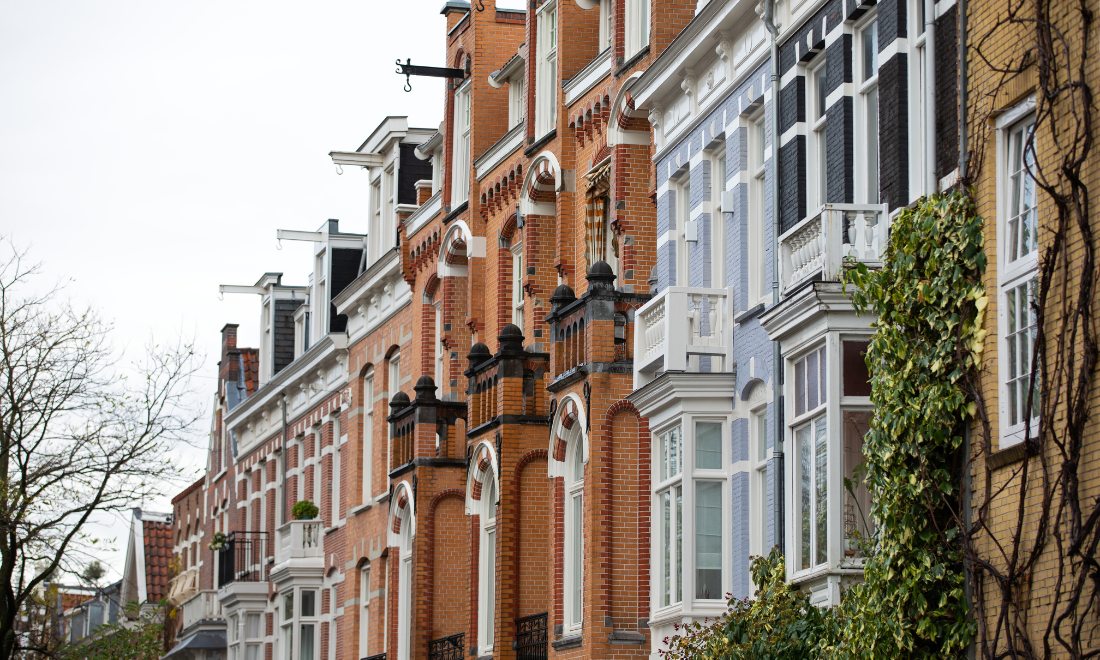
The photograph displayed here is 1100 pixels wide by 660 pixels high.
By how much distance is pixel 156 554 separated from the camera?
6919cm

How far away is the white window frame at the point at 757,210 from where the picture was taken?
72.6 ft

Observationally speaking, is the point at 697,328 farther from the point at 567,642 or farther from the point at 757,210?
the point at 567,642

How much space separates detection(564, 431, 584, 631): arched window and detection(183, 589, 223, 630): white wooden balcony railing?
84.5ft

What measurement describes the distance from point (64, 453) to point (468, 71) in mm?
10733

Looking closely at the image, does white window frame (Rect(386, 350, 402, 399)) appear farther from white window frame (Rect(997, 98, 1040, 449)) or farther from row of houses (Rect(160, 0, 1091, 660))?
white window frame (Rect(997, 98, 1040, 449))

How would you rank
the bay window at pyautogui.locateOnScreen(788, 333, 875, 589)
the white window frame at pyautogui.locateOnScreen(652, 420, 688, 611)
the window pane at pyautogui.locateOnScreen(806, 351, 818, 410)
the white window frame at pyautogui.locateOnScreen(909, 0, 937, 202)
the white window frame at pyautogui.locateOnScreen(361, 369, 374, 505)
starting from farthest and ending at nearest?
the white window frame at pyautogui.locateOnScreen(361, 369, 374, 505)
the white window frame at pyautogui.locateOnScreen(652, 420, 688, 611)
the window pane at pyautogui.locateOnScreen(806, 351, 818, 410)
the bay window at pyautogui.locateOnScreen(788, 333, 875, 589)
the white window frame at pyautogui.locateOnScreen(909, 0, 937, 202)

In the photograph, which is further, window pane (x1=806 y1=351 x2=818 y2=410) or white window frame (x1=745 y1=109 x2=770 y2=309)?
white window frame (x1=745 y1=109 x2=770 y2=309)

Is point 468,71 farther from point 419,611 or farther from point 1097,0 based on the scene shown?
point 1097,0

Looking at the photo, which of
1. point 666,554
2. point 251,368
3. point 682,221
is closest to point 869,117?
point 682,221

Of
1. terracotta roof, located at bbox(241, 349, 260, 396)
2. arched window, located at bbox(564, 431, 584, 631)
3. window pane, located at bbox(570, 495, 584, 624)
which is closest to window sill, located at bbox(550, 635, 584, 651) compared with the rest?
arched window, located at bbox(564, 431, 584, 631)

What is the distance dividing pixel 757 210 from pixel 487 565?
10764mm

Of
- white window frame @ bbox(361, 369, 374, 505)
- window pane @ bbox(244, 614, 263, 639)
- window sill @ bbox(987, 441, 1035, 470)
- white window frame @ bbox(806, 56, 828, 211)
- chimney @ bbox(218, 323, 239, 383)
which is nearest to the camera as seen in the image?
window sill @ bbox(987, 441, 1035, 470)

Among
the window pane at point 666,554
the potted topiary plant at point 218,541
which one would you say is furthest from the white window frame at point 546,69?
the potted topiary plant at point 218,541

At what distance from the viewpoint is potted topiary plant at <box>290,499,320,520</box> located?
4316 centimetres
